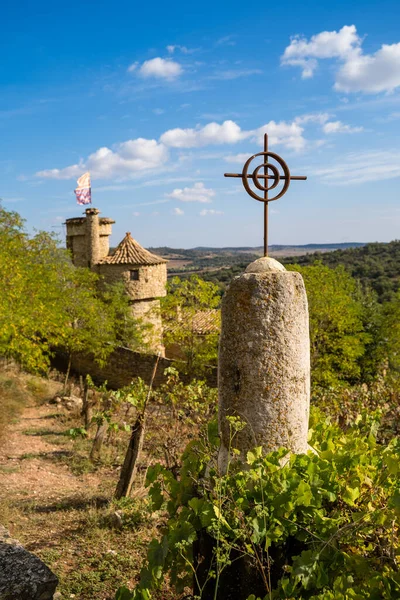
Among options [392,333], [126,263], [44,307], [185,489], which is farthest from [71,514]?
[392,333]

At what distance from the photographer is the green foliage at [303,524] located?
2.83 m

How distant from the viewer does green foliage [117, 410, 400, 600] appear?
9.29 feet

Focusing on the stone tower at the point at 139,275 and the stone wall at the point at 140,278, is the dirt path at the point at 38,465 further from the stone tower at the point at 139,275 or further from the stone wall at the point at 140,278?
the stone wall at the point at 140,278

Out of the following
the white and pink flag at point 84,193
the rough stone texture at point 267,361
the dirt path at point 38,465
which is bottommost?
the dirt path at point 38,465

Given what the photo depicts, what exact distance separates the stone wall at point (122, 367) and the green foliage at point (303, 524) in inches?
647

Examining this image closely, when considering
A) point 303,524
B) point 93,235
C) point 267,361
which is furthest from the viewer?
point 93,235

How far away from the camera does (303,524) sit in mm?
3295

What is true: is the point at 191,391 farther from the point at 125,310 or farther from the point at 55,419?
the point at 125,310

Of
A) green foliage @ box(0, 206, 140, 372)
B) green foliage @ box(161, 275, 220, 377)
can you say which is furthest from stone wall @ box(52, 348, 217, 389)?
green foliage @ box(161, 275, 220, 377)

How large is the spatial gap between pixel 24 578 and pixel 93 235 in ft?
90.0

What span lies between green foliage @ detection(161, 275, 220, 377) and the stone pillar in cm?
1258

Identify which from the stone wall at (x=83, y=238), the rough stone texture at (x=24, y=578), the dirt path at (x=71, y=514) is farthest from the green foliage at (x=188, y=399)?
the stone wall at (x=83, y=238)

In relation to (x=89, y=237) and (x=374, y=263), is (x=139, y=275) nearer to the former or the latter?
(x=89, y=237)

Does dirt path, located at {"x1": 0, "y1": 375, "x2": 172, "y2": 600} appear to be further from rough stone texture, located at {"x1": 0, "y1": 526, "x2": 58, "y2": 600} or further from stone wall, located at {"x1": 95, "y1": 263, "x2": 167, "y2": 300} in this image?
stone wall, located at {"x1": 95, "y1": 263, "x2": 167, "y2": 300}
